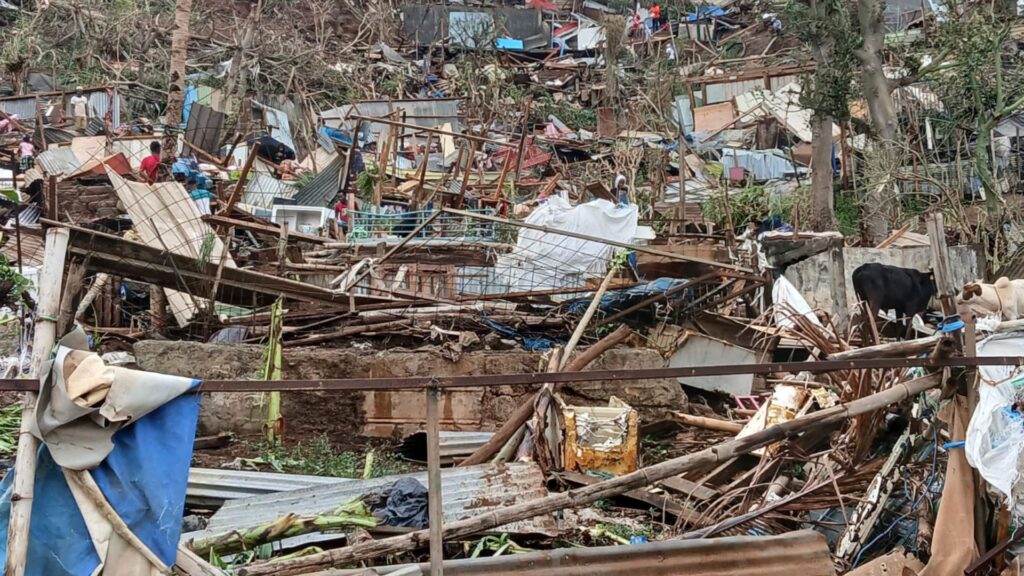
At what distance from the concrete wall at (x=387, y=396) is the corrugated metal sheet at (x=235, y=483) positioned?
1.62 m

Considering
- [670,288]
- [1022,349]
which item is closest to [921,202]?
[670,288]

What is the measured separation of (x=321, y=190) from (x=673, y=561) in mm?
12917

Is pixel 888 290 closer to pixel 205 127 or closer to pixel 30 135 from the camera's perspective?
pixel 205 127

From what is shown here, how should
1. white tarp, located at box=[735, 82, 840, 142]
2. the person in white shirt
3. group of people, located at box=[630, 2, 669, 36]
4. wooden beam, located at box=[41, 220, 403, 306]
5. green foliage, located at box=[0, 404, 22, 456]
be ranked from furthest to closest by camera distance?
group of people, located at box=[630, 2, 669, 36] < white tarp, located at box=[735, 82, 840, 142] < the person in white shirt < wooden beam, located at box=[41, 220, 403, 306] < green foliage, located at box=[0, 404, 22, 456]

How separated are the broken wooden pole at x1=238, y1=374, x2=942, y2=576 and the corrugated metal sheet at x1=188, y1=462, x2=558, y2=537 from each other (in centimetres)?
103

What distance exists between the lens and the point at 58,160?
15508 mm

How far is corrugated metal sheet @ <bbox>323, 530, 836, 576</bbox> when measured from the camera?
3.92 meters

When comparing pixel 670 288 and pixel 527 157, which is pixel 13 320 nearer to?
pixel 670 288

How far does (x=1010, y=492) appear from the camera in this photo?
147 inches

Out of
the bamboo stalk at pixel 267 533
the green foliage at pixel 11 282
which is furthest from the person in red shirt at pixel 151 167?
the bamboo stalk at pixel 267 533

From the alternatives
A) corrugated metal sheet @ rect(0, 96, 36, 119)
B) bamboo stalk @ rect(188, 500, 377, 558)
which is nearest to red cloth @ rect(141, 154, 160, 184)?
bamboo stalk @ rect(188, 500, 377, 558)

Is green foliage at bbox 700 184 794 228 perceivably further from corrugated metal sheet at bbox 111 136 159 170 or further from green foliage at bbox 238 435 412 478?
green foliage at bbox 238 435 412 478

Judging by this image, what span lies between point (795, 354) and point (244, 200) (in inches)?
406

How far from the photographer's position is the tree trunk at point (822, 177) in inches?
607
